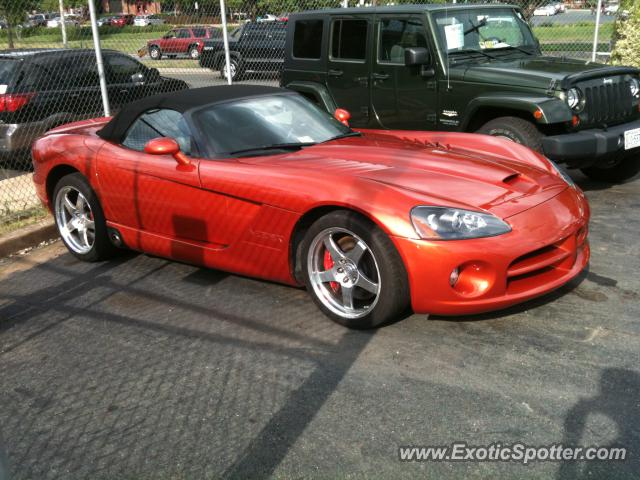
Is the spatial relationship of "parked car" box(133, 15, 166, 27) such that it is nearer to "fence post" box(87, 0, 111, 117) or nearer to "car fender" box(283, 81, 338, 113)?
"fence post" box(87, 0, 111, 117)

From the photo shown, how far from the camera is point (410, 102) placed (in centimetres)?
752

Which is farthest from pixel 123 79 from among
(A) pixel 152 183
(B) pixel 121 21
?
(A) pixel 152 183

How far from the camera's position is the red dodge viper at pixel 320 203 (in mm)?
3830

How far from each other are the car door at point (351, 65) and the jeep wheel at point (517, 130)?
1.60 m

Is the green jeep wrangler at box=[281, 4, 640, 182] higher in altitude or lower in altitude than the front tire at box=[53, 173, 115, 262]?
higher

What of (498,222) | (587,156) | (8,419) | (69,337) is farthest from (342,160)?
(587,156)

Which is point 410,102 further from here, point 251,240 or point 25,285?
point 25,285

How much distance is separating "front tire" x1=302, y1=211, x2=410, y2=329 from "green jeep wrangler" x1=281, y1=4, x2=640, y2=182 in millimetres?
2989

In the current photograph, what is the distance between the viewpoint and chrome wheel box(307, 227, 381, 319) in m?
4.03

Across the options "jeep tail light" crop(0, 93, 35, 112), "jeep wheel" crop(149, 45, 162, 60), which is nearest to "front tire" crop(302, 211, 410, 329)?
"jeep tail light" crop(0, 93, 35, 112)

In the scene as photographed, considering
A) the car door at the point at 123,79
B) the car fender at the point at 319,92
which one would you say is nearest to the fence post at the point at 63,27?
the car door at the point at 123,79

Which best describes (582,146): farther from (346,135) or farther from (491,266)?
(491,266)

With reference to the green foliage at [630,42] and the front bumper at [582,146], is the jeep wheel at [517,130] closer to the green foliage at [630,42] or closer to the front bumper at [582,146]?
the front bumper at [582,146]

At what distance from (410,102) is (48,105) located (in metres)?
4.43
